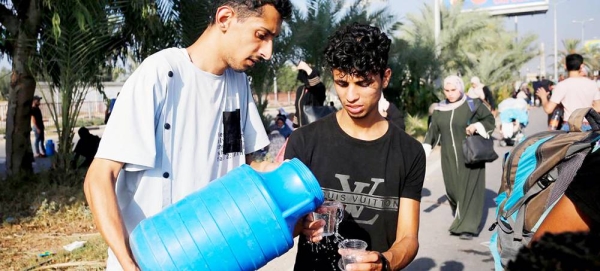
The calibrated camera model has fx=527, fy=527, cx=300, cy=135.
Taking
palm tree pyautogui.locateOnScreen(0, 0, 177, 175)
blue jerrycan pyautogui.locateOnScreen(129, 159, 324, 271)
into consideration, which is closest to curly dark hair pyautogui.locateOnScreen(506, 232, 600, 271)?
blue jerrycan pyautogui.locateOnScreen(129, 159, 324, 271)

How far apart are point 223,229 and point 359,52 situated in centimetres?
94

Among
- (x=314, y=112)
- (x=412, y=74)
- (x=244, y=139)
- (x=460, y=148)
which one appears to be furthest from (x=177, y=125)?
(x=412, y=74)

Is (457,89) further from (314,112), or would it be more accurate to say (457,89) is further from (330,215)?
(330,215)

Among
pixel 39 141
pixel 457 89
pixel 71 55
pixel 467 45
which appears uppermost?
pixel 467 45

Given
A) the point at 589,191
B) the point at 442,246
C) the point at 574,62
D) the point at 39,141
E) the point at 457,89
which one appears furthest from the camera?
the point at 39,141

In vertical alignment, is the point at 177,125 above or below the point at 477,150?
above

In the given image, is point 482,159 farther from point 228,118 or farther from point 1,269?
point 1,269

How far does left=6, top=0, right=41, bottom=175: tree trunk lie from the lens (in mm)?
7812

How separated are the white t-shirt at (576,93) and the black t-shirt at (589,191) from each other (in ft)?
19.8

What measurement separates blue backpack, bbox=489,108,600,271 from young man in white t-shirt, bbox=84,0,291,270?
1077 millimetres

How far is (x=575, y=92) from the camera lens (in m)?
6.85

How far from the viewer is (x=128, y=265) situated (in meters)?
1.65

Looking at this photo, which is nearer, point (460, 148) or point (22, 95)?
point (460, 148)

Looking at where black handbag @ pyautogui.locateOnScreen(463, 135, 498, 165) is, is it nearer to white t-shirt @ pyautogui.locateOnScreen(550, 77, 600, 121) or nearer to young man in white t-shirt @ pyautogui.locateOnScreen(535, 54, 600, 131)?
young man in white t-shirt @ pyautogui.locateOnScreen(535, 54, 600, 131)
